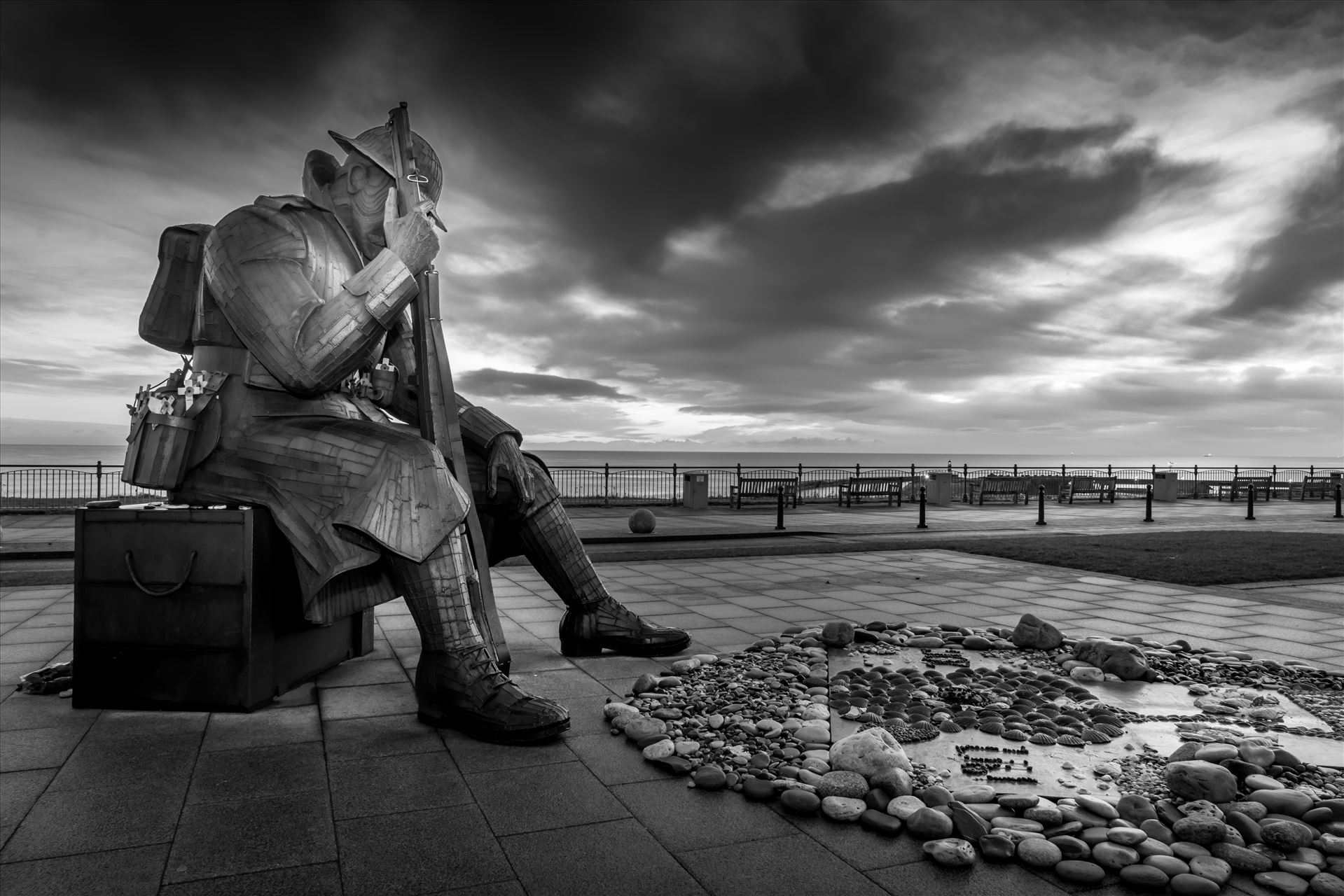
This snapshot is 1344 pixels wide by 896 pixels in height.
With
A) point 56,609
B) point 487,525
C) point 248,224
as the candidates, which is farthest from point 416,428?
point 56,609

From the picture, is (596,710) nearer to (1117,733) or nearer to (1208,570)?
(1117,733)

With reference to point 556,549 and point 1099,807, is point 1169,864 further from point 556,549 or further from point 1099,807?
point 556,549

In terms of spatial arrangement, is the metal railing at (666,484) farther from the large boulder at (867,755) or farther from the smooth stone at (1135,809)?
the smooth stone at (1135,809)

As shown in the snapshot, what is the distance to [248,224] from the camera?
3230mm

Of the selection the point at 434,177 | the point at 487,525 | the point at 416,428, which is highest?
the point at 434,177

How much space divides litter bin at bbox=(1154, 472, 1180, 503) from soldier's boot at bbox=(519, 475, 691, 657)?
2428cm

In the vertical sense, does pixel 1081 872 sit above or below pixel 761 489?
below

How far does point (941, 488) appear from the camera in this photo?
70.5 ft

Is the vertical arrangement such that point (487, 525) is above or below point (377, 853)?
above

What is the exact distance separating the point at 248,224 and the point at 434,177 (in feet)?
2.68

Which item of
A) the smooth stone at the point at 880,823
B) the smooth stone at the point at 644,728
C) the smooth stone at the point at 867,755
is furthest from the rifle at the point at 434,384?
the smooth stone at the point at 880,823

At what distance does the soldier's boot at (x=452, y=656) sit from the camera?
294cm

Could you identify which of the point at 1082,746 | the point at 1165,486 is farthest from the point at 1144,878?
the point at 1165,486

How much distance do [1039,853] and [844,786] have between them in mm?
556
